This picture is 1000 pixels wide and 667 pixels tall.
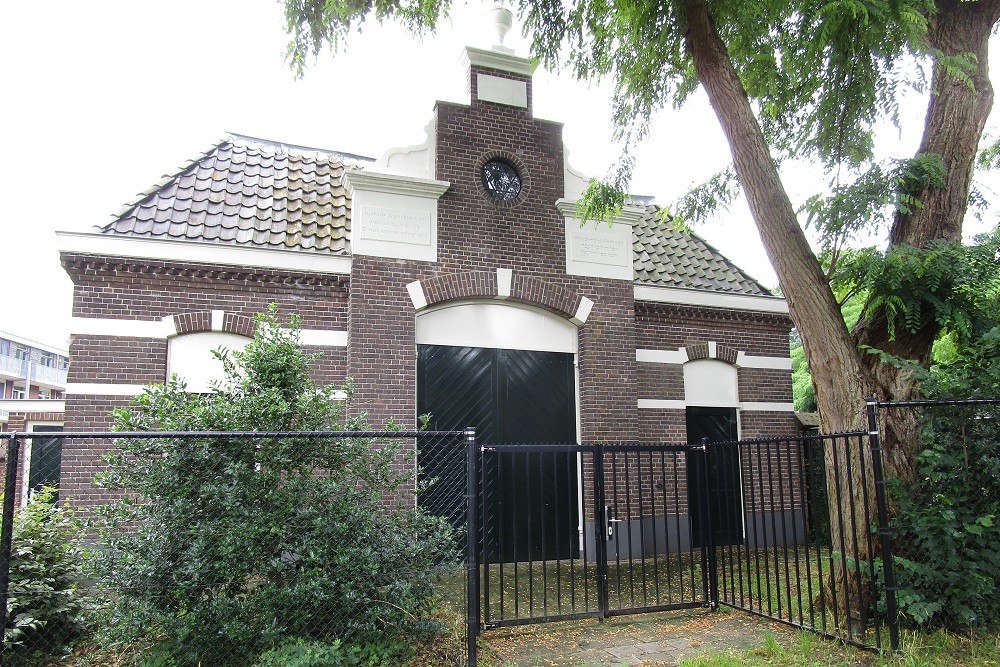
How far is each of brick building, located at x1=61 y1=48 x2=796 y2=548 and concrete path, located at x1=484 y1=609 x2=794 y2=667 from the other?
13.7ft

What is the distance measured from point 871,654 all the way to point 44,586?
736 cm

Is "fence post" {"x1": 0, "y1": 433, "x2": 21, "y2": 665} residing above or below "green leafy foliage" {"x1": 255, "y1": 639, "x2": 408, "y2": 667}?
above

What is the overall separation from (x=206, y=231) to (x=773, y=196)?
794cm

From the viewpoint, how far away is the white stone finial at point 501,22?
1170cm

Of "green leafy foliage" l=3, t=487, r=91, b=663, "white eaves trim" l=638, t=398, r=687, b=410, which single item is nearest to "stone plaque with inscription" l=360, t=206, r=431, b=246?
"white eaves trim" l=638, t=398, r=687, b=410

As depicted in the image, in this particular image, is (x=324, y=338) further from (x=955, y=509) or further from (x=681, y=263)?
(x=955, y=509)

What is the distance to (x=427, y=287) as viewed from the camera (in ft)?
34.7

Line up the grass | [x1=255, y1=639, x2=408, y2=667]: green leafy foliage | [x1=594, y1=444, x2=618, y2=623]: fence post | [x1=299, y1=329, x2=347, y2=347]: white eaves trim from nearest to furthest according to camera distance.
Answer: [x1=255, y1=639, x2=408, y2=667]: green leafy foliage, the grass, [x1=594, y1=444, x2=618, y2=623]: fence post, [x1=299, y1=329, x2=347, y2=347]: white eaves trim

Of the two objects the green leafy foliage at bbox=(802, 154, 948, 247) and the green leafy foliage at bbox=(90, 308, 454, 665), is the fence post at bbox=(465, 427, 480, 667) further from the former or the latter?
the green leafy foliage at bbox=(802, 154, 948, 247)

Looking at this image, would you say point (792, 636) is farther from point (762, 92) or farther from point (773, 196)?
point (762, 92)

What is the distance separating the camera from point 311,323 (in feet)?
34.0

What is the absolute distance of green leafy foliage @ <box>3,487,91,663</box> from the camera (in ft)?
18.6

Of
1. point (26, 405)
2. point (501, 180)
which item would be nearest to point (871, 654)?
point (501, 180)

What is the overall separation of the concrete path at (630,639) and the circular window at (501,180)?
7.02m
